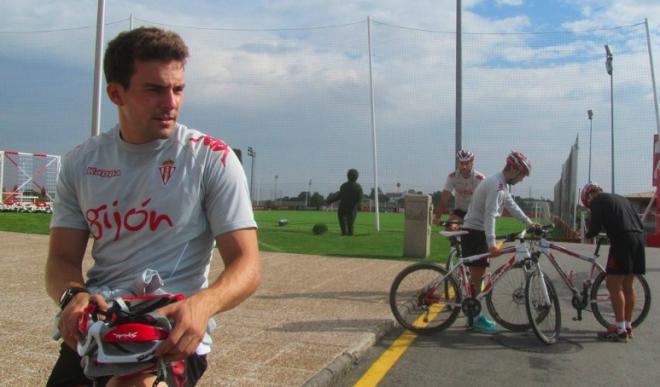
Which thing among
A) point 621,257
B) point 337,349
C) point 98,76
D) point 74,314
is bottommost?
point 337,349

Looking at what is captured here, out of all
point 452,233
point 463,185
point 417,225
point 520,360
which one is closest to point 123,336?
point 520,360

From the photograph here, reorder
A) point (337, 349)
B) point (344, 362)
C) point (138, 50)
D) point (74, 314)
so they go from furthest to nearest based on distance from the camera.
Result: point (337, 349) < point (344, 362) < point (138, 50) < point (74, 314)

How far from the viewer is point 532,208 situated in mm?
38688

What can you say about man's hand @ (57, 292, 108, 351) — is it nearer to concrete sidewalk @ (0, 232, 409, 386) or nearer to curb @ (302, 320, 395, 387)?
concrete sidewalk @ (0, 232, 409, 386)

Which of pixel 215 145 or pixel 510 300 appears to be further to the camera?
pixel 510 300

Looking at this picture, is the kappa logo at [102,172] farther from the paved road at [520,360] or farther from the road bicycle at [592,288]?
the road bicycle at [592,288]

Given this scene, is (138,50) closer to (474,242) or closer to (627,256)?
(474,242)

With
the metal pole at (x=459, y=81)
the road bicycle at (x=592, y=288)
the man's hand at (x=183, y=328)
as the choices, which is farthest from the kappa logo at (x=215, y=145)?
the metal pole at (x=459, y=81)

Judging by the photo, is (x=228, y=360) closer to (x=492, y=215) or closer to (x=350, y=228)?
(x=492, y=215)

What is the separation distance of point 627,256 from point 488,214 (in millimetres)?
1466

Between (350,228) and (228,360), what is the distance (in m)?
15.9

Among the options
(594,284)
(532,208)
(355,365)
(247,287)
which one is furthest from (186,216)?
Answer: (532,208)

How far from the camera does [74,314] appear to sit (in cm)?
177

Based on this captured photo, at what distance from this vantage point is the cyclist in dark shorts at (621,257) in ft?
21.4
